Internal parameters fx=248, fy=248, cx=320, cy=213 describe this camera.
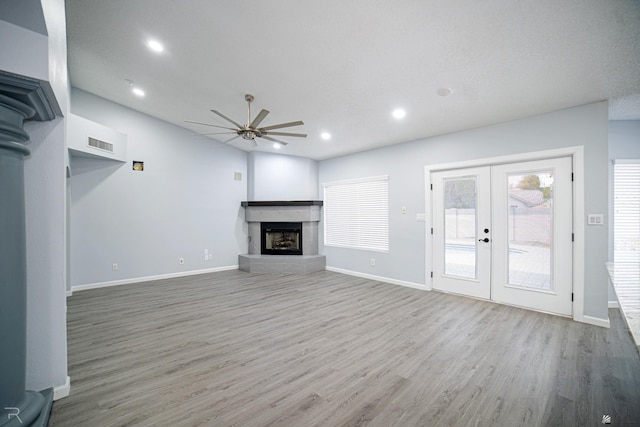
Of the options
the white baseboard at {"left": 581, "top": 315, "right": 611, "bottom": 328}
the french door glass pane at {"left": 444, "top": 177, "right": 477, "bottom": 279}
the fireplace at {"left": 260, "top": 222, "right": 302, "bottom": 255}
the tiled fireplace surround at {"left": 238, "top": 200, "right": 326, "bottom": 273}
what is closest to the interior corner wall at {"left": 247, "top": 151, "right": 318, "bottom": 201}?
the tiled fireplace surround at {"left": 238, "top": 200, "right": 326, "bottom": 273}

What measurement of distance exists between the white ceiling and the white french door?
34.2 inches

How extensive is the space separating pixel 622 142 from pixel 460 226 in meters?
2.57

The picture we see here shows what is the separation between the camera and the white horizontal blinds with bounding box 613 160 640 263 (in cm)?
363

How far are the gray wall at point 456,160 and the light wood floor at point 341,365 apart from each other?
3.21 feet

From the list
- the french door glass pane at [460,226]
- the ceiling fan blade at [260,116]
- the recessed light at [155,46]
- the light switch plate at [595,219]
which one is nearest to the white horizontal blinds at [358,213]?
the french door glass pane at [460,226]

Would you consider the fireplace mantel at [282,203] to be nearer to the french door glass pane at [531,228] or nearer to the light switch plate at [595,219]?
the french door glass pane at [531,228]

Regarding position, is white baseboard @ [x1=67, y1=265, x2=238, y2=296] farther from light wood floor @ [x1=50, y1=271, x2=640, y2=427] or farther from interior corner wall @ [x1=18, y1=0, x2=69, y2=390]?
interior corner wall @ [x1=18, y1=0, x2=69, y2=390]

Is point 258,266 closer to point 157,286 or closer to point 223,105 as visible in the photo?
point 157,286

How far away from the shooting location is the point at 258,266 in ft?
19.2

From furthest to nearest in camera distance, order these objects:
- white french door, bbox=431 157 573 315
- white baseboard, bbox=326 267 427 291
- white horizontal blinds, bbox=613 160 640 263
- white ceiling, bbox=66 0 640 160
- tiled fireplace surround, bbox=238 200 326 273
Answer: tiled fireplace surround, bbox=238 200 326 273, white baseboard, bbox=326 267 427 291, white horizontal blinds, bbox=613 160 640 263, white french door, bbox=431 157 573 315, white ceiling, bbox=66 0 640 160

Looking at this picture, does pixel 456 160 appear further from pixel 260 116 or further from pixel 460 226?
pixel 260 116

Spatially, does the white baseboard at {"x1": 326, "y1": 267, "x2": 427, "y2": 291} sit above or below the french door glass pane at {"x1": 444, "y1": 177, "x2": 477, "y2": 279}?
below

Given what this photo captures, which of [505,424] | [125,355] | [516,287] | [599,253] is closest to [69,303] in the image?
[125,355]

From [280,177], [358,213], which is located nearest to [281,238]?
[280,177]
